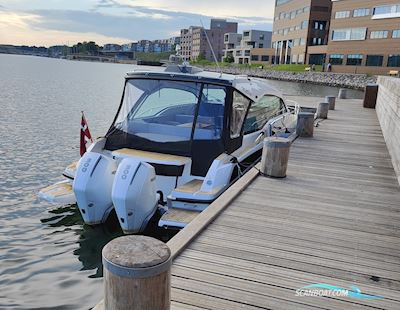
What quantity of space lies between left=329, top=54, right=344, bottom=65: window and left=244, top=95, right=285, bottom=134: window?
66436 millimetres

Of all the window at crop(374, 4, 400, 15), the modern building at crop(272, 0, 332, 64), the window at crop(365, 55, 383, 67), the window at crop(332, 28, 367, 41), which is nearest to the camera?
the window at crop(374, 4, 400, 15)

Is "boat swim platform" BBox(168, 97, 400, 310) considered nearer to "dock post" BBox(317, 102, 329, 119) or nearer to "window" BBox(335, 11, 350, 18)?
"dock post" BBox(317, 102, 329, 119)

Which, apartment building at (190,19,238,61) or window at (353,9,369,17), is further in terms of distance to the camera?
apartment building at (190,19,238,61)

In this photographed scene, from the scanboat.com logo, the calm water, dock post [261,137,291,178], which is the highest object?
dock post [261,137,291,178]

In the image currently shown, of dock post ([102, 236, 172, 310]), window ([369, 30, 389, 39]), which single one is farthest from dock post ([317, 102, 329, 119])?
window ([369, 30, 389, 39])

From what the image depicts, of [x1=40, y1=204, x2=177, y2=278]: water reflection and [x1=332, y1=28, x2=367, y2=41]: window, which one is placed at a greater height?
[x1=332, y1=28, x2=367, y2=41]: window

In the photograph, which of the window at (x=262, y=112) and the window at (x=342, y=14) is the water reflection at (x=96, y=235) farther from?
the window at (x=342, y=14)

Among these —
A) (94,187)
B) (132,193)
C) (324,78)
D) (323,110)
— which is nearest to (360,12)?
(324,78)

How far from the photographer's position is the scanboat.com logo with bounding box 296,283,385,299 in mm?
3396

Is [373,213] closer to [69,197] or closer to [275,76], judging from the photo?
[69,197]

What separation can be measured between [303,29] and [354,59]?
65.4 feet

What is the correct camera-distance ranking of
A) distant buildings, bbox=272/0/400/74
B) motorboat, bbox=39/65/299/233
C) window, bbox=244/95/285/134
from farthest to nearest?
distant buildings, bbox=272/0/400/74
window, bbox=244/95/285/134
motorboat, bbox=39/65/299/233

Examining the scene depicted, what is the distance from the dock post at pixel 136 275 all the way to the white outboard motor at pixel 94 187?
11.5 feet

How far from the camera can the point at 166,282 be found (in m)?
2.46
